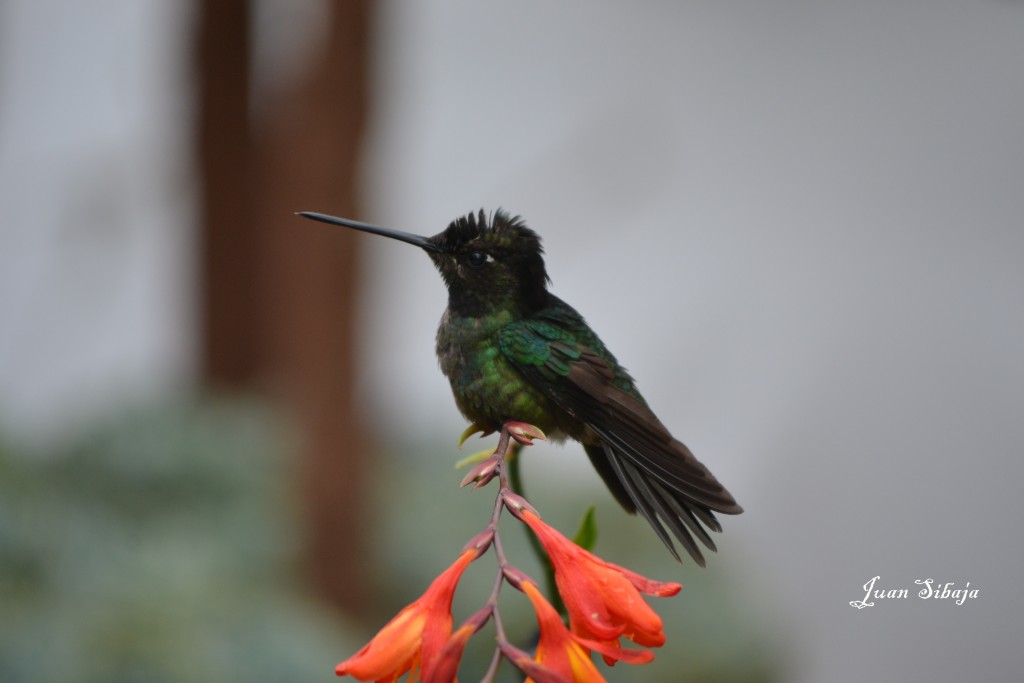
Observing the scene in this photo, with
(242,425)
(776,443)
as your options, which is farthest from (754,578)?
(242,425)

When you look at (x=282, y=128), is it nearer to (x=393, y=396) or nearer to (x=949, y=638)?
(x=393, y=396)

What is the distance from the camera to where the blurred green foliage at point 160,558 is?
82.1 inches

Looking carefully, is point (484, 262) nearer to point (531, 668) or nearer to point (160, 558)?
point (531, 668)

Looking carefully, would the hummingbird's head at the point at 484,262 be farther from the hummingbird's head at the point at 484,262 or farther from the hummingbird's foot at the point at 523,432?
the hummingbird's foot at the point at 523,432

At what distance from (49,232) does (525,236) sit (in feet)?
9.48

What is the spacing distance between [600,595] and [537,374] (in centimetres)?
19

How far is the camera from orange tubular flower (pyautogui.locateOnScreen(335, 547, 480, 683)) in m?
0.70

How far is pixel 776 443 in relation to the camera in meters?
5.64

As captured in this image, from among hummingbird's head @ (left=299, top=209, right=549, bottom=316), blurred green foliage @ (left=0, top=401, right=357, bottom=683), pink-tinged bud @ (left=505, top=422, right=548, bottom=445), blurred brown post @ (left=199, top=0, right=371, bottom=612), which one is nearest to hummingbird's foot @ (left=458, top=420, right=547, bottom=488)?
pink-tinged bud @ (left=505, top=422, right=548, bottom=445)

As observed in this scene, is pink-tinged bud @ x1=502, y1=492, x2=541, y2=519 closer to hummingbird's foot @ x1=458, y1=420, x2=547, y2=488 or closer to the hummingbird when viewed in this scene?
hummingbird's foot @ x1=458, y1=420, x2=547, y2=488

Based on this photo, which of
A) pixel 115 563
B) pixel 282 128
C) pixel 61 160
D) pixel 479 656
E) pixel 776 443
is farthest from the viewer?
pixel 776 443

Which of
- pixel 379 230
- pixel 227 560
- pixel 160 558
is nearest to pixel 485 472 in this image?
pixel 379 230

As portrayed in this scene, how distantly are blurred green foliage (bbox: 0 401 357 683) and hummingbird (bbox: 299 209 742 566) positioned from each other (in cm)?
149

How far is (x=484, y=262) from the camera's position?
87cm
